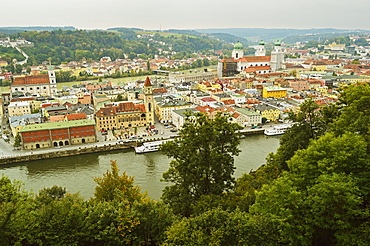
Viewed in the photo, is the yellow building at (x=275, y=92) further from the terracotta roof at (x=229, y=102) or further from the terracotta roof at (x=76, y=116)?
the terracotta roof at (x=76, y=116)

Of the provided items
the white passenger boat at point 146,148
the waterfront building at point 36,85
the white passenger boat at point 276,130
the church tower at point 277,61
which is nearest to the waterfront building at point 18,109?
the waterfront building at point 36,85

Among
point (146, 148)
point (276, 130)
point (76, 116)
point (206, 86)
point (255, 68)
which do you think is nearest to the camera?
point (146, 148)

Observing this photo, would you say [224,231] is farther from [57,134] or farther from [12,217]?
[57,134]

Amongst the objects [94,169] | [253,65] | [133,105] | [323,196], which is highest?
[323,196]

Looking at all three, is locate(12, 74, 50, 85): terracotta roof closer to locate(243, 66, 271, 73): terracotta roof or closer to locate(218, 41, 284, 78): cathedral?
locate(218, 41, 284, 78): cathedral

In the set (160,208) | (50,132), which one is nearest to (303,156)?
(160,208)

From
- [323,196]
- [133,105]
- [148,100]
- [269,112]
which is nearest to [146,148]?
[148,100]

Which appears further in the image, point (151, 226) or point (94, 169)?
point (94, 169)
